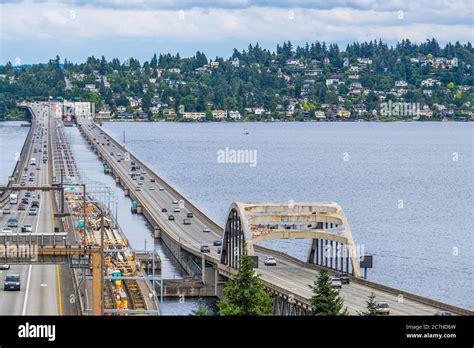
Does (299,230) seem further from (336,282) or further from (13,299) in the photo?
(13,299)

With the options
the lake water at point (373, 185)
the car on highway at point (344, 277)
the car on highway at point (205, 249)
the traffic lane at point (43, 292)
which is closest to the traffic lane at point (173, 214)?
the car on highway at point (205, 249)

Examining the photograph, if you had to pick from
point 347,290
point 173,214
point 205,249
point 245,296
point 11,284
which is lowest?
point 173,214

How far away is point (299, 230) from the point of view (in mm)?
39781

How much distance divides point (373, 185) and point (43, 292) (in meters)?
64.4

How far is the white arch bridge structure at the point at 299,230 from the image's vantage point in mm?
38572

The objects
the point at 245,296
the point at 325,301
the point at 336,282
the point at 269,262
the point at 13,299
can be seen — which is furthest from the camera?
the point at 269,262

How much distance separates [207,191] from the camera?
83188 mm

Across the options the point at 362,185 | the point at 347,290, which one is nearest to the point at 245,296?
the point at 347,290

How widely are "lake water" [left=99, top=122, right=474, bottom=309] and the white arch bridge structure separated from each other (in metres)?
1.88

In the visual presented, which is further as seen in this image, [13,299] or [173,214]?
[173,214]

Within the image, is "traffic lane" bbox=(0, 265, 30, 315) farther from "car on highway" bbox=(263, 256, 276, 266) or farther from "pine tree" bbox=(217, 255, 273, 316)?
"car on highway" bbox=(263, 256, 276, 266)

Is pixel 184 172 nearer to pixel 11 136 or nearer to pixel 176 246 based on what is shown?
pixel 176 246

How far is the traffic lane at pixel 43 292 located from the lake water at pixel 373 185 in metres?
12.2
